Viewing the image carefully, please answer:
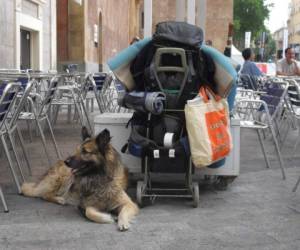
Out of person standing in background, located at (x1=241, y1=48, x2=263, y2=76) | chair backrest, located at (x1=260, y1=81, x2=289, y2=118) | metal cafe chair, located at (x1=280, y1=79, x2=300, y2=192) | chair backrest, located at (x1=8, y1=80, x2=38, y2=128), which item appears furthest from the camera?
person standing in background, located at (x1=241, y1=48, x2=263, y2=76)

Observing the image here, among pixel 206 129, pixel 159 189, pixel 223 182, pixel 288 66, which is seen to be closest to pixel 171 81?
pixel 206 129

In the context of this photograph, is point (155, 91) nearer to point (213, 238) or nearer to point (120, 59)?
point (120, 59)

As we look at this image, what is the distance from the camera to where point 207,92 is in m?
5.36

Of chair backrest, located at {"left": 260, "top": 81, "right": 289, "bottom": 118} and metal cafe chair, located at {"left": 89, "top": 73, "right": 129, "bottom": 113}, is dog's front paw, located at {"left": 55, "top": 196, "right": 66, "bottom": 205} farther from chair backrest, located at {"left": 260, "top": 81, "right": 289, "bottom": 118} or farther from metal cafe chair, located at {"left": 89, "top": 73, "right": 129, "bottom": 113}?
metal cafe chair, located at {"left": 89, "top": 73, "right": 129, "bottom": 113}

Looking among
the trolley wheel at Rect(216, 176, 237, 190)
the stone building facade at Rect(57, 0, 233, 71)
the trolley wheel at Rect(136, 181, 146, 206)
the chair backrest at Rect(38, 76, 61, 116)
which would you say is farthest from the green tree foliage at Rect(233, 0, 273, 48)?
the trolley wheel at Rect(136, 181, 146, 206)

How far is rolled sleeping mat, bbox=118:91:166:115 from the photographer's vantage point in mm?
5125

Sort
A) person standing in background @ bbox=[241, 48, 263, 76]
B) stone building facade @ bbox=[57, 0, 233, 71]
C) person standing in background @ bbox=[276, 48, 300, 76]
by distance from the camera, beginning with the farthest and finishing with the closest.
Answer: stone building facade @ bbox=[57, 0, 233, 71]
person standing in background @ bbox=[241, 48, 263, 76]
person standing in background @ bbox=[276, 48, 300, 76]

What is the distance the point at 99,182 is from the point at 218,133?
1.13 m

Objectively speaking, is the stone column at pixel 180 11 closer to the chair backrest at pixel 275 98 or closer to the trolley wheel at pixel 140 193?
the chair backrest at pixel 275 98

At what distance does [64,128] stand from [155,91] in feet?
17.9

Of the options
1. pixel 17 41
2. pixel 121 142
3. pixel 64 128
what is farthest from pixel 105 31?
pixel 121 142

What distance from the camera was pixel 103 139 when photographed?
4781mm

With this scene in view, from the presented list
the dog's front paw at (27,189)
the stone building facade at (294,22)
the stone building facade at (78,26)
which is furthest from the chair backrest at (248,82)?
the stone building facade at (294,22)

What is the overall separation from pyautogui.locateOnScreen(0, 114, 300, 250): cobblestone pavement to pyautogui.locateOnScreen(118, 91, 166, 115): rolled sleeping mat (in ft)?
2.84
